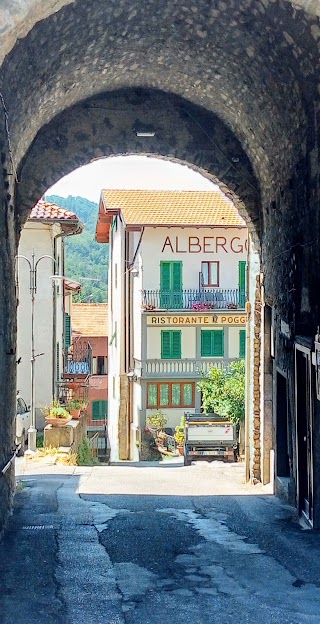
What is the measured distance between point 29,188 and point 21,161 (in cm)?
93

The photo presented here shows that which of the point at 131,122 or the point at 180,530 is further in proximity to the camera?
the point at 131,122

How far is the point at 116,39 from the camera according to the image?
28.0ft

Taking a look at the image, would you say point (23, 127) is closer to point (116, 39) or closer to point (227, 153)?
point (116, 39)

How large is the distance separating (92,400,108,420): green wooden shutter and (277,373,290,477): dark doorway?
111 ft

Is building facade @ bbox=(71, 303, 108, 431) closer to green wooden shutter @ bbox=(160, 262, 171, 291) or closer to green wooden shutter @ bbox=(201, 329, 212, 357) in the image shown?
green wooden shutter @ bbox=(201, 329, 212, 357)

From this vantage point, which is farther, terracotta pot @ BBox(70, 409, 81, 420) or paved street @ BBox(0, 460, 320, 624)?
terracotta pot @ BBox(70, 409, 81, 420)

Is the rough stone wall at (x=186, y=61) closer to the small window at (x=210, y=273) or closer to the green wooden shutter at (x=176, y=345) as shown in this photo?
the green wooden shutter at (x=176, y=345)

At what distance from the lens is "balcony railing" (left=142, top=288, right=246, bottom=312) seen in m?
29.2

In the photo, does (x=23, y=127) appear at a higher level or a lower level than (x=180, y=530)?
higher

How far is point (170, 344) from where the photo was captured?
2930 centimetres

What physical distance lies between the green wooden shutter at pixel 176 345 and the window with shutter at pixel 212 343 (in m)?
0.85

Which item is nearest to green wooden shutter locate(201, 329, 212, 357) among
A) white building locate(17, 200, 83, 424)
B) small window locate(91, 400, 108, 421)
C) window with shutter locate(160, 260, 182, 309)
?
window with shutter locate(160, 260, 182, 309)

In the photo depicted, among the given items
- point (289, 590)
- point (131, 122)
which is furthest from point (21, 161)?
point (289, 590)

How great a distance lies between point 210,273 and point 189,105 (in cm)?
1848
